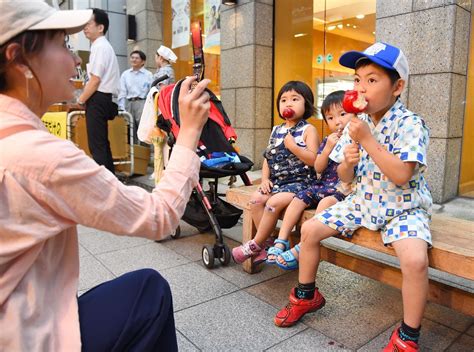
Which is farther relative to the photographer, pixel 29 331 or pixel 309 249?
pixel 309 249

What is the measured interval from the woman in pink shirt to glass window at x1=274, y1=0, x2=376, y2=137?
569cm

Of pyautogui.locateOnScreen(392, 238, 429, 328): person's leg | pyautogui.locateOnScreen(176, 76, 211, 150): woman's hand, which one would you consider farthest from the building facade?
pyautogui.locateOnScreen(176, 76, 211, 150): woman's hand

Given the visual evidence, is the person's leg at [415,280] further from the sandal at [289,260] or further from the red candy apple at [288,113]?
the red candy apple at [288,113]

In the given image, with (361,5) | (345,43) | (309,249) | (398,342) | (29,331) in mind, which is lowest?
(398,342)

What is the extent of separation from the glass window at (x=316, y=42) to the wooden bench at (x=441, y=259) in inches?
→ 172

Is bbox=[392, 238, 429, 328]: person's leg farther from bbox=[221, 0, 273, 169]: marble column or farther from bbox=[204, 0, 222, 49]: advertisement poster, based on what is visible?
bbox=[204, 0, 222, 49]: advertisement poster

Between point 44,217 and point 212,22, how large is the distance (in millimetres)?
7119

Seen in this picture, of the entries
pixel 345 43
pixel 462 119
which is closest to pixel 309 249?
pixel 462 119

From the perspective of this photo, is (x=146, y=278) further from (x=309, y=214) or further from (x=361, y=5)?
(x=361, y=5)

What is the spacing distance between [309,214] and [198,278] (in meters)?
1.03

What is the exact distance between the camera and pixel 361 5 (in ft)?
20.5

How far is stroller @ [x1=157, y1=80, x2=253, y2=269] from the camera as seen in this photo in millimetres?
3330

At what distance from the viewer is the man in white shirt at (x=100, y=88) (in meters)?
5.14

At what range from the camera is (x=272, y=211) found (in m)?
2.84
